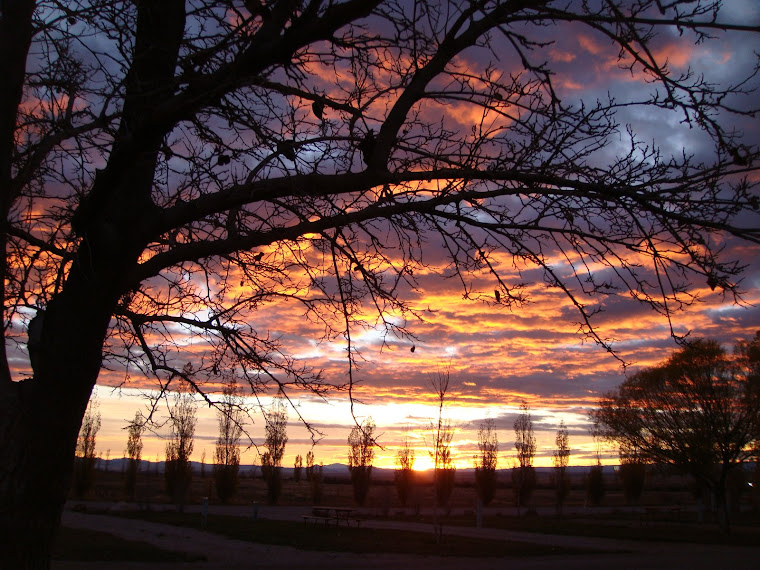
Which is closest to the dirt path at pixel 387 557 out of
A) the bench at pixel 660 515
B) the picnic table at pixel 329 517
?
the picnic table at pixel 329 517

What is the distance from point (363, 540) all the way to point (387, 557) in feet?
14.6

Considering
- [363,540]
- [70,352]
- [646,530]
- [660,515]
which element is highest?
[70,352]

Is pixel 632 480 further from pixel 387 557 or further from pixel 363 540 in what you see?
pixel 387 557

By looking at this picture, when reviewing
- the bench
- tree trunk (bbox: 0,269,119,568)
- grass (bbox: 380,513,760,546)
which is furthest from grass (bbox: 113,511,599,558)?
tree trunk (bbox: 0,269,119,568)

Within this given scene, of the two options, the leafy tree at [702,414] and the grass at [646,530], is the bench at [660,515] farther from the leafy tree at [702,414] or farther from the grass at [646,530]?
the leafy tree at [702,414]

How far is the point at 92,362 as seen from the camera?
12.2 feet

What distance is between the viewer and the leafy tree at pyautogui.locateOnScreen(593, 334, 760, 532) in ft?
95.2

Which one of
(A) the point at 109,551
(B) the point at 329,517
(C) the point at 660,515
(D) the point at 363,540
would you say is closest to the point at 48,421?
(A) the point at 109,551

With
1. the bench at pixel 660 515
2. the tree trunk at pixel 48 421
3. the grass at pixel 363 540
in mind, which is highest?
the tree trunk at pixel 48 421

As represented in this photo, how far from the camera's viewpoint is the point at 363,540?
866 inches

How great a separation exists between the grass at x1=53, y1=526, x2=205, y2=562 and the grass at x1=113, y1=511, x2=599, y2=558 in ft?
14.3

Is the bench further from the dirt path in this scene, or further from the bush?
the bush

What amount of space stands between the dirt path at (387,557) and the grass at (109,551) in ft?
2.21

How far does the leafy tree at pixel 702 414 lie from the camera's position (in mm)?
29016
